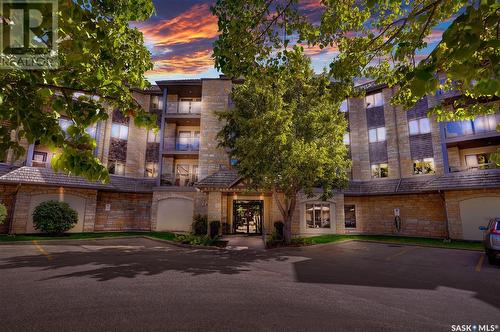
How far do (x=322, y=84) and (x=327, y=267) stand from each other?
22.7 ft

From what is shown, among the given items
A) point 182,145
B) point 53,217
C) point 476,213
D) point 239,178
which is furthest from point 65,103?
point 476,213

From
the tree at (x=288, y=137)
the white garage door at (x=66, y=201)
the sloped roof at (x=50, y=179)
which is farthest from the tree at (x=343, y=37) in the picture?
the white garage door at (x=66, y=201)

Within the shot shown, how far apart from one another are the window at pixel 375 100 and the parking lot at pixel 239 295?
60.4 feet

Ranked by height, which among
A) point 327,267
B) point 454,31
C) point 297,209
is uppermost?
point 454,31

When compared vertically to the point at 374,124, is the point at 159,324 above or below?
below

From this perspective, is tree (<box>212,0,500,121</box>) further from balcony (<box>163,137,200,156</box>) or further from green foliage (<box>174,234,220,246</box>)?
balcony (<box>163,137,200,156</box>)

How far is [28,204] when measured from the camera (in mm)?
19391

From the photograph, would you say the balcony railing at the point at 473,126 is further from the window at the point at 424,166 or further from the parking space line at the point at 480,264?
the parking space line at the point at 480,264

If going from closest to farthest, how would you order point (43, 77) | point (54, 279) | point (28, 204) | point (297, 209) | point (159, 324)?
point (43, 77), point (159, 324), point (54, 279), point (28, 204), point (297, 209)

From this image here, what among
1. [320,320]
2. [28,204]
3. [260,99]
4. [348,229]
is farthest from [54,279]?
[348,229]

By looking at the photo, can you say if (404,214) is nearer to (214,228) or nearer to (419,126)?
(419,126)

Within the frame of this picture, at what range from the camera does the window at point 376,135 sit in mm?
24812

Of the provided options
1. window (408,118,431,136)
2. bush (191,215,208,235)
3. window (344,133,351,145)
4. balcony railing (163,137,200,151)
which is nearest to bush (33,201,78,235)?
bush (191,215,208,235)

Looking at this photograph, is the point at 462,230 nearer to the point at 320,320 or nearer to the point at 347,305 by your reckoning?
the point at 347,305
